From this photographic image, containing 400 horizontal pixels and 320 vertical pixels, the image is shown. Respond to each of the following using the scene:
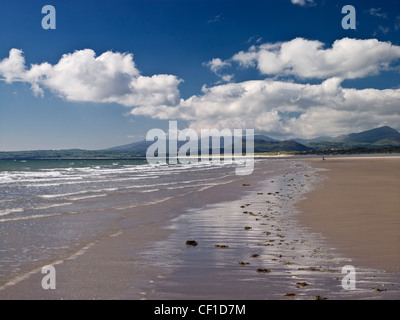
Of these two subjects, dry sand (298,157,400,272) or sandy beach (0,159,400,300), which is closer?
sandy beach (0,159,400,300)

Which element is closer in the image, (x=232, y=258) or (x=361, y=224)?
(x=232, y=258)

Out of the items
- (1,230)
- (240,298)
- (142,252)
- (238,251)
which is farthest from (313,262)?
(1,230)

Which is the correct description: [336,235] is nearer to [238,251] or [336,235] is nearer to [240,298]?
[238,251]

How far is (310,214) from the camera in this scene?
1594 cm

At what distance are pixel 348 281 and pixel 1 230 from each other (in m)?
12.5

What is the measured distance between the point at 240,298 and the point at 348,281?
244 cm

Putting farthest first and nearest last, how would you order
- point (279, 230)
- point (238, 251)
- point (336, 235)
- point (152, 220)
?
point (152, 220), point (279, 230), point (336, 235), point (238, 251)

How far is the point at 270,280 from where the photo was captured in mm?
7344

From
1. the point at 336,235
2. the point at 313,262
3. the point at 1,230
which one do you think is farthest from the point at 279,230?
the point at 1,230

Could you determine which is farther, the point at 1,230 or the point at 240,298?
the point at 1,230

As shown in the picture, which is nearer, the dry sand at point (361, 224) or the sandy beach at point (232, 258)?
the sandy beach at point (232, 258)
